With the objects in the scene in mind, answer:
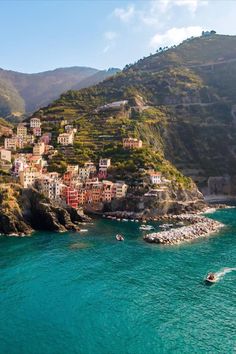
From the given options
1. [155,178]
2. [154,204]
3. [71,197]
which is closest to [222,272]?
[154,204]

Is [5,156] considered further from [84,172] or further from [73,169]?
[84,172]

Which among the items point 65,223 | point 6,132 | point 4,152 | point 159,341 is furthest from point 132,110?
point 159,341

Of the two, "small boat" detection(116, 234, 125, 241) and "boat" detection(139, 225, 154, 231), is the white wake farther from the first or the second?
"boat" detection(139, 225, 154, 231)

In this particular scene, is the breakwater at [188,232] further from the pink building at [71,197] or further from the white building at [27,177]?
the white building at [27,177]

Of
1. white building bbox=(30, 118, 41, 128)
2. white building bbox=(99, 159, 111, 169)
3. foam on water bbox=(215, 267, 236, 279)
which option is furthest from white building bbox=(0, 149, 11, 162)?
foam on water bbox=(215, 267, 236, 279)

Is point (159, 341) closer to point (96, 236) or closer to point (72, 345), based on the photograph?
point (72, 345)

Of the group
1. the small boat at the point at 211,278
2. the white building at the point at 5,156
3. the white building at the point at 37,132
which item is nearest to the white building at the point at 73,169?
the white building at the point at 5,156
